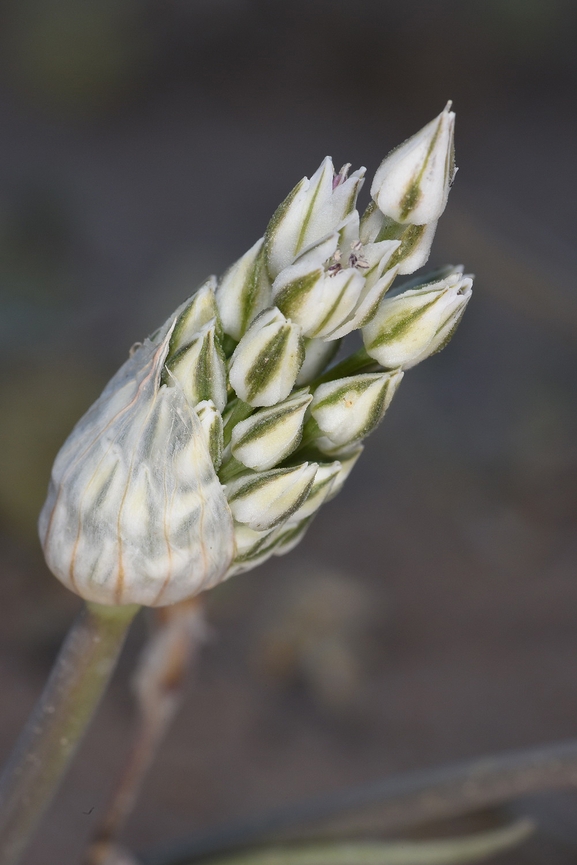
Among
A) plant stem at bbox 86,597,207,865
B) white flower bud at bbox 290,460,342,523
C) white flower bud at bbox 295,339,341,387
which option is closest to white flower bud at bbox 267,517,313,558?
white flower bud at bbox 290,460,342,523

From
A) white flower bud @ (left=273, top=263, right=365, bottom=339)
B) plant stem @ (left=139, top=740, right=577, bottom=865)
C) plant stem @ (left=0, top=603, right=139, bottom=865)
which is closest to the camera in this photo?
white flower bud @ (left=273, top=263, right=365, bottom=339)

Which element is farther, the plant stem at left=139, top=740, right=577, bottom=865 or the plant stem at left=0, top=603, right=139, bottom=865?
the plant stem at left=139, top=740, right=577, bottom=865

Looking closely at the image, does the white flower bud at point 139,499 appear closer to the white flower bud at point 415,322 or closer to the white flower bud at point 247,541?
the white flower bud at point 247,541

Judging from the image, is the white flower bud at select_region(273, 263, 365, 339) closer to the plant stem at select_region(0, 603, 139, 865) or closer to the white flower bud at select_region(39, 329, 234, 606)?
the white flower bud at select_region(39, 329, 234, 606)

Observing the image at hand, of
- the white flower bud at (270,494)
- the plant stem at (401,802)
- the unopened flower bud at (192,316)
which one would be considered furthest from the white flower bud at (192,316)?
the plant stem at (401,802)

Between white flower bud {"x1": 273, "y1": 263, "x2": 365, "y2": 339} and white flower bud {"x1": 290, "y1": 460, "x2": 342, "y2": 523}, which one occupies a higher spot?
white flower bud {"x1": 273, "y1": 263, "x2": 365, "y2": 339}

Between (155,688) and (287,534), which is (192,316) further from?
(155,688)

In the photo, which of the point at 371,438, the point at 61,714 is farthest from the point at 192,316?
the point at 371,438
